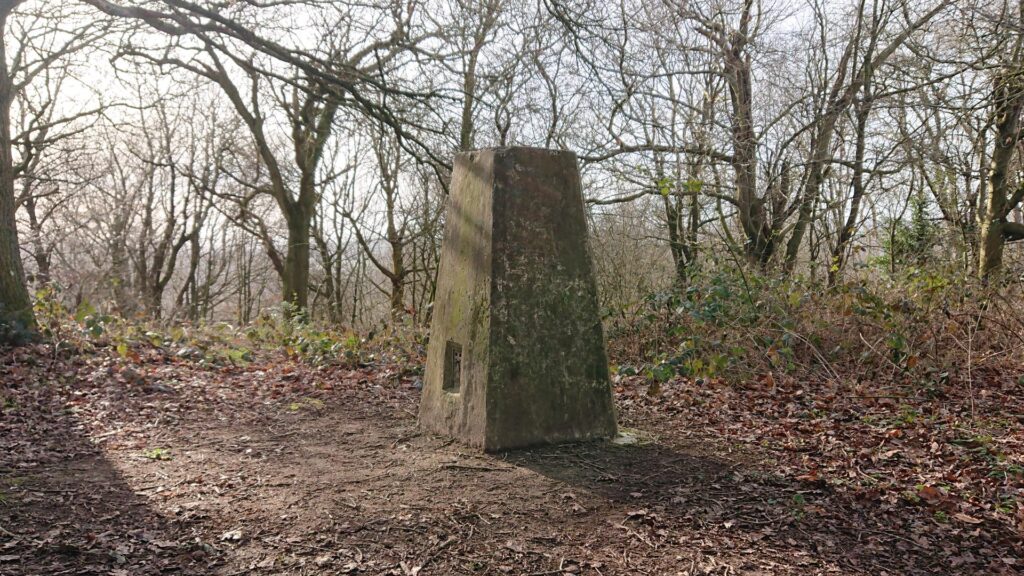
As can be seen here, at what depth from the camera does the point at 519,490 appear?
3.75m

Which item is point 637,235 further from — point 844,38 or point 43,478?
point 43,478

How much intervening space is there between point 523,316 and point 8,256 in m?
5.59

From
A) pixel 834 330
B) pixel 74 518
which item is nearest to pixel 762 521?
pixel 74 518

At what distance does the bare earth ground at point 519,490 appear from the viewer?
3020mm

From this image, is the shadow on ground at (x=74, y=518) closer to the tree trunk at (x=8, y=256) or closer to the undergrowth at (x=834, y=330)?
the tree trunk at (x=8, y=256)

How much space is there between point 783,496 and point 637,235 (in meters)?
7.07

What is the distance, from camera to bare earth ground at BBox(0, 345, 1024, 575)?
3020mm

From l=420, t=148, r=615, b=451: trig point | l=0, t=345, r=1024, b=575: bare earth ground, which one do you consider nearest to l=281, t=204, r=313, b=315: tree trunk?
l=0, t=345, r=1024, b=575: bare earth ground

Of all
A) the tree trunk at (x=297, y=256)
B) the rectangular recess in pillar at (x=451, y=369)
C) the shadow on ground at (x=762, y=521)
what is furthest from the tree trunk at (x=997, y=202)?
the tree trunk at (x=297, y=256)

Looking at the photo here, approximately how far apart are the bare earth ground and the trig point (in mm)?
206

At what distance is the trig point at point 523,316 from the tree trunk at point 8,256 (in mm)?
4766

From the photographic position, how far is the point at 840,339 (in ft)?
21.8

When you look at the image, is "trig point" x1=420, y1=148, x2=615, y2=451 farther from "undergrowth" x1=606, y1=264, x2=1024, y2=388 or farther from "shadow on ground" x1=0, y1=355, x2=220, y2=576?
"shadow on ground" x1=0, y1=355, x2=220, y2=576

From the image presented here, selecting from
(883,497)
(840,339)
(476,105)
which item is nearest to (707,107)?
(476,105)
